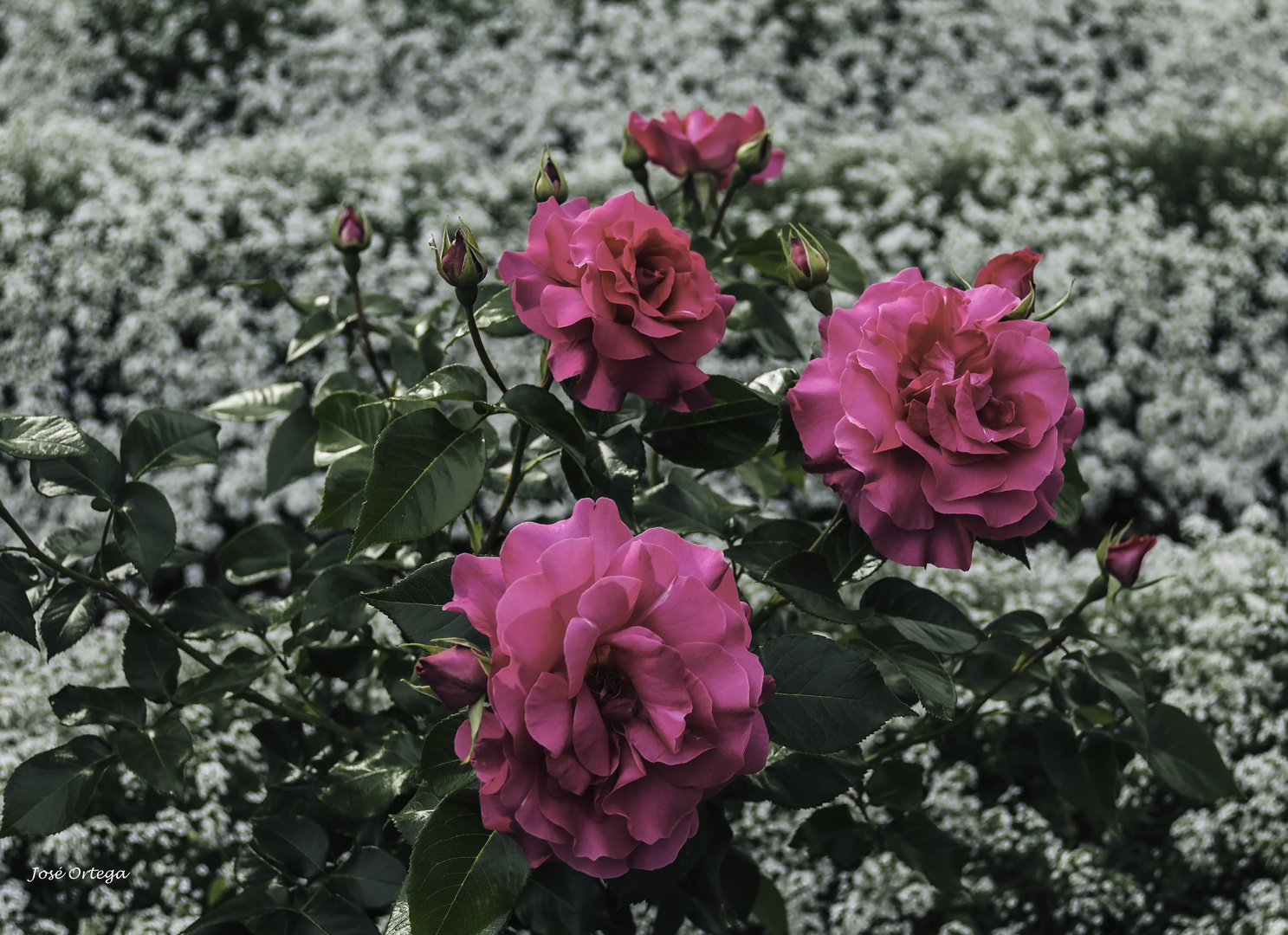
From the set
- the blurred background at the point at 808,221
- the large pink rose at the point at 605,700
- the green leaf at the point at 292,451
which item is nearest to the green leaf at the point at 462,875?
the large pink rose at the point at 605,700

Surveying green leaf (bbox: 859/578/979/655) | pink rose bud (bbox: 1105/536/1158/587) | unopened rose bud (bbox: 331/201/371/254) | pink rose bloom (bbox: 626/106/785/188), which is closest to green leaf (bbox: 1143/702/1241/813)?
pink rose bud (bbox: 1105/536/1158/587)

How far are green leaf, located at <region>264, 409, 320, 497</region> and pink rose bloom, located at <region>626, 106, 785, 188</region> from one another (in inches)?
17.3

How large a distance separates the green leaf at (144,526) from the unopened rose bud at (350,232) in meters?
0.29

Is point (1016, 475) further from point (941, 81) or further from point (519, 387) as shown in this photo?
point (941, 81)

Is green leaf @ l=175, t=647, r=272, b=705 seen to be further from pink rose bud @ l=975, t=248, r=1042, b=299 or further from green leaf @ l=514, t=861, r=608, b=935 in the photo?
pink rose bud @ l=975, t=248, r=1042, b=299

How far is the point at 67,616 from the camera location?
2.84 feet

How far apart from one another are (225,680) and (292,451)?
0.79ft

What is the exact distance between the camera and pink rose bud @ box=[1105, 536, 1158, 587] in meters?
0.84

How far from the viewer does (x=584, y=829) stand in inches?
20.3

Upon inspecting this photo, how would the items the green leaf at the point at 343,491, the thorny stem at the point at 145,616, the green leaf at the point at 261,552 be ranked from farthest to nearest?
the green leaf at the point at 261,552 < the thorny stem at the point at 145,616 < the green leaf at the point at 343,491

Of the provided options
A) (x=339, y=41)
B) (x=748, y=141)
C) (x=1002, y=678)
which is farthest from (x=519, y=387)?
(x=339, y=41)

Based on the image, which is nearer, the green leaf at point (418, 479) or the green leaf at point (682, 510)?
the green leaf at point (418, 479)

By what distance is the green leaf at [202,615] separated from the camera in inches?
37.0

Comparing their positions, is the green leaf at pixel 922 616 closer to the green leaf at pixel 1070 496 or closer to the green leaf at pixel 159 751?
the green leaf at pixel 1070 496
